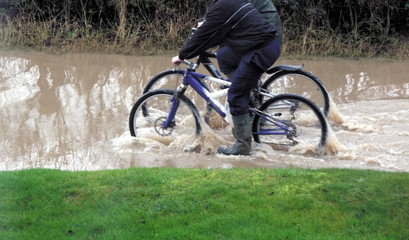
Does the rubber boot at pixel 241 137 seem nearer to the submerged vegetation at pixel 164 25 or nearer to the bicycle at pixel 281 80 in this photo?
the bicycle at pixel 281 80

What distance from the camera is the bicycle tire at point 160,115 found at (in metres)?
6.98

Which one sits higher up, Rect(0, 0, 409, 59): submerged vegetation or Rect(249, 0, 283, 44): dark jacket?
Rect(249, 0, 283, 44): dark jacket

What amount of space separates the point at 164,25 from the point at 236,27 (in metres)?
6.78

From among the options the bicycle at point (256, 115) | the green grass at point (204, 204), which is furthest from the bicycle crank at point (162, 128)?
the green grass at point (204, 204)

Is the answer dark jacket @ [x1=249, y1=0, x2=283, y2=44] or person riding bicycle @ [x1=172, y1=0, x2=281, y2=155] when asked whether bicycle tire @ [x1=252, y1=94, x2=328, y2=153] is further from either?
dark jacket @ [x1=249, y1=0, x2=283, y2=44]

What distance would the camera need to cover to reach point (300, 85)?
827 cm

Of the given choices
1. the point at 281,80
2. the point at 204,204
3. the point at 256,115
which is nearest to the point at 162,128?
the point at 256,115

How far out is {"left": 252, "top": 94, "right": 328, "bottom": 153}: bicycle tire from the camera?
22.0ft

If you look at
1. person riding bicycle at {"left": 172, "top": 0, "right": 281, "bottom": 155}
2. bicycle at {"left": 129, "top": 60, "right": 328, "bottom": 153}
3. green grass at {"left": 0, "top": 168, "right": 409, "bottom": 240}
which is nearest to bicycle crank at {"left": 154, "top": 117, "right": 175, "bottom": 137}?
bicycle at {"left": 129, "top": 60, "right": 328, "bottom": 153}

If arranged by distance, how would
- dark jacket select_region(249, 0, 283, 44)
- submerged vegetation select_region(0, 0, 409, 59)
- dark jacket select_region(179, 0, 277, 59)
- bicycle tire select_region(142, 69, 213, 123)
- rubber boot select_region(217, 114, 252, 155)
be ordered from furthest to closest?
submerged vegetation select_region(0, 0, 409, 59), bicycle tire select_region(142, 69, 213, 123), rubber boot select_region(217, 114, 252, 155), dark jacket select_region(249, 0, 283, 44), dark jacket select_region(179, 0, 277, 59)

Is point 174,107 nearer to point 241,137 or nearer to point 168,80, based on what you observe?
point 241,137

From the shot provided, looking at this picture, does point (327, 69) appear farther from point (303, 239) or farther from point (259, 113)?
point (303, 239)

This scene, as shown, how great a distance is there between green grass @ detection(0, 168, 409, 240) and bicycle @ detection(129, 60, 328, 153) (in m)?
1.33

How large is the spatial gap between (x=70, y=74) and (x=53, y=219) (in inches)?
247
